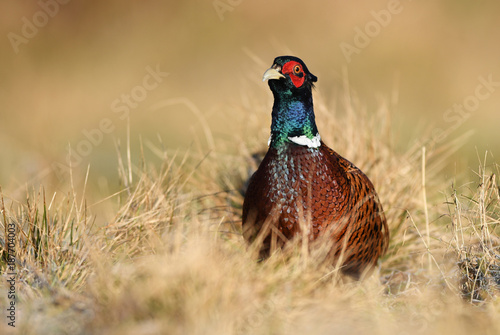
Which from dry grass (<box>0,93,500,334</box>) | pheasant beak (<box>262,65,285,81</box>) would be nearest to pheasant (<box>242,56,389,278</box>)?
pheasant beak (<box>262,65,285,81</box>)

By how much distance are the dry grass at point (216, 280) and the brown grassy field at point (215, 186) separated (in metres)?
0.01

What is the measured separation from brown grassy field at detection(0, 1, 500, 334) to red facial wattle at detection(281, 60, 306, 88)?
902 mm

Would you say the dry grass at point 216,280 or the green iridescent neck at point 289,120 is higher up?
the green iridescent neck at point 289,120

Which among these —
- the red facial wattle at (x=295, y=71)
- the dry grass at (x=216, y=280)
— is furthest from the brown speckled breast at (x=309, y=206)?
the red facial wattle at (x=295, y=71)

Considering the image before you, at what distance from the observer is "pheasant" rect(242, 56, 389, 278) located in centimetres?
364

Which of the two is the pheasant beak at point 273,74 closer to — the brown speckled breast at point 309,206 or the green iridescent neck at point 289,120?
the green iridescent neck at point 289,120

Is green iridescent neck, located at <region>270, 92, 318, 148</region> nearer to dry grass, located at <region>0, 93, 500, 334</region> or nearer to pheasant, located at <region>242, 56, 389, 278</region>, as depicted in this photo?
pheasant, located at <region>242, 56, 389, 278</region>

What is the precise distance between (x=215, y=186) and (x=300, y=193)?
58.7 inches

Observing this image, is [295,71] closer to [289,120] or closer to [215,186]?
[289,120]

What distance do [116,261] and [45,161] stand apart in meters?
4.01

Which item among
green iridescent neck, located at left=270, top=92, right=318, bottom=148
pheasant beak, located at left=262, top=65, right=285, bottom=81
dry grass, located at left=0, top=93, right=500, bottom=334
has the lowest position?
dry grass, located at left=0, top=93, right=500, bottom=334

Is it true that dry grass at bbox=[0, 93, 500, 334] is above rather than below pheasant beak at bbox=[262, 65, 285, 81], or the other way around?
below

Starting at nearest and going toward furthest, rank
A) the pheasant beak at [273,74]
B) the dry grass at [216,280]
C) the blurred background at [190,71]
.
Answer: the dry grass at [216,280], the pheasant beak at [273,74], the blurred background at [190,71]

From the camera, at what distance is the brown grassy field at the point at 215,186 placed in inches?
113
